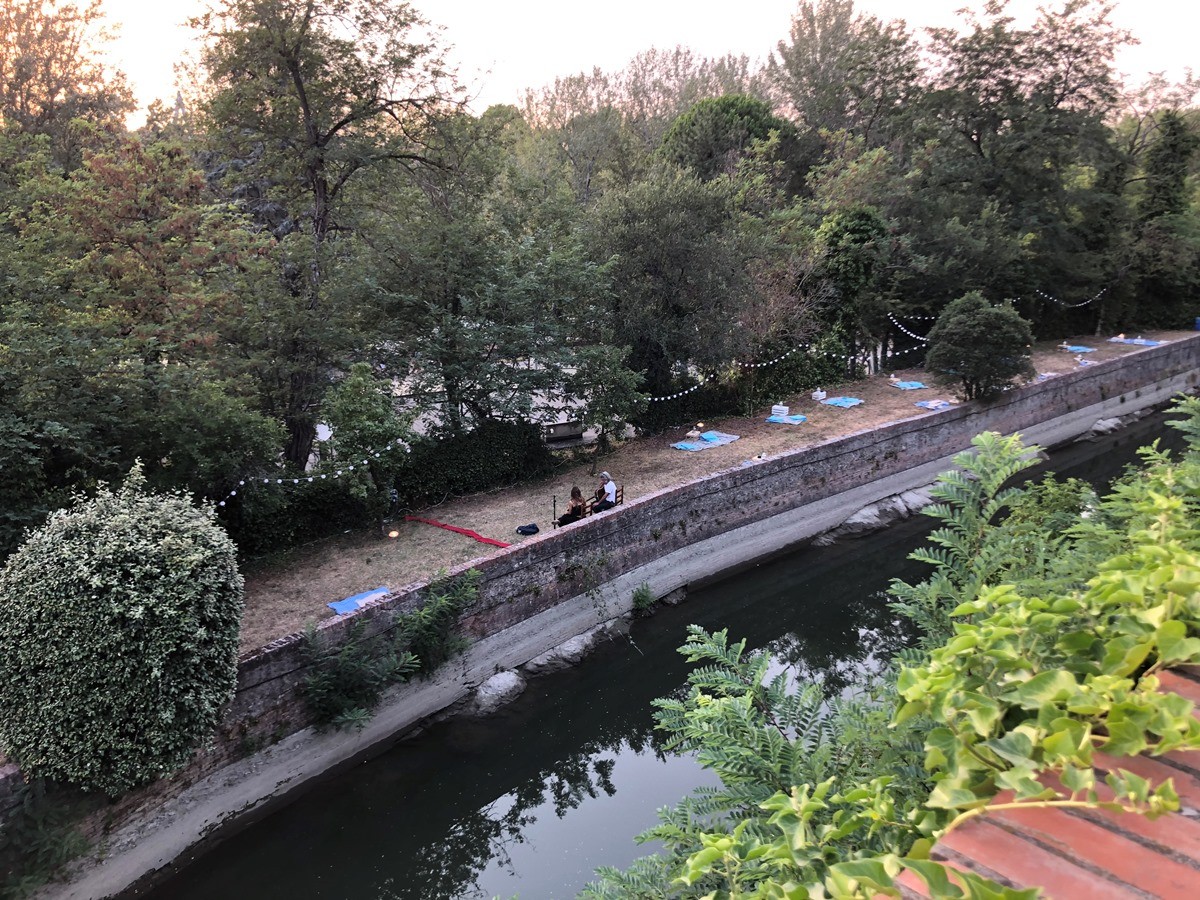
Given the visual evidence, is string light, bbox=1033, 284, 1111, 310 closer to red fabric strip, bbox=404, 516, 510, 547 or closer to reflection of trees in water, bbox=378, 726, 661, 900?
red fabric strip, bbox=404, 516, 510, 547

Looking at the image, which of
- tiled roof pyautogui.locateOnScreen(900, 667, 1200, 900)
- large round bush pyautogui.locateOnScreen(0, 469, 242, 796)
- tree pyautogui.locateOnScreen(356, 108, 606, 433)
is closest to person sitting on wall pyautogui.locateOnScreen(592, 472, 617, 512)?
tree pyautogui.locateOnScreen(356, 108, 606, 433)

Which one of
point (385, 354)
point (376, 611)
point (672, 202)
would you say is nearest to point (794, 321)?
point (672, 202)

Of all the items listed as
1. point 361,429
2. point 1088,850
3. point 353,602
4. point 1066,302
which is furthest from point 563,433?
point 1066,302

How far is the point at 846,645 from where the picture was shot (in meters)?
10.7

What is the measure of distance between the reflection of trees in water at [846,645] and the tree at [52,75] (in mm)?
14696

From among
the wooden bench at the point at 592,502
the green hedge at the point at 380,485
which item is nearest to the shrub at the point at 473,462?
the green hedge at the point at 380,485

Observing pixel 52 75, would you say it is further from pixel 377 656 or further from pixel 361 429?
pixel 377 656

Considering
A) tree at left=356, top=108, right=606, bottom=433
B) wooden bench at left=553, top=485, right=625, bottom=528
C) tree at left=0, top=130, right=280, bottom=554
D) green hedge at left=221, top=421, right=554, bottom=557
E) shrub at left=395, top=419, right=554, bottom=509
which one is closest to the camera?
tree at left=0, top=130, right=280, bottom=554

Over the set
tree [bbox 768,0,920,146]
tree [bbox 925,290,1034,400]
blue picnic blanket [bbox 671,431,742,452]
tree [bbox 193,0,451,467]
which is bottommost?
blue picnic blanket [bbox 671,431,742,452]

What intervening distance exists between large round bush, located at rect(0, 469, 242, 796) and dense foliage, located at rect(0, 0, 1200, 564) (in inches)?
83.1

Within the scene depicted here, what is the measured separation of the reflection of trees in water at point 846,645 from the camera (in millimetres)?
9914

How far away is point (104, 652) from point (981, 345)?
Result: 1581cm

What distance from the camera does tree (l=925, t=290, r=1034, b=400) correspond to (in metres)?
15.5

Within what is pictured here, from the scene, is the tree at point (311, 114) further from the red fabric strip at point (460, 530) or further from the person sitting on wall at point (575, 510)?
the person sitting on wall at point (575, 510)
